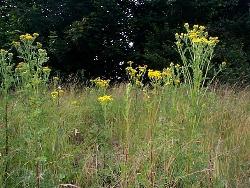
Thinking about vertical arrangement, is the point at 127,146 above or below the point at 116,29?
below

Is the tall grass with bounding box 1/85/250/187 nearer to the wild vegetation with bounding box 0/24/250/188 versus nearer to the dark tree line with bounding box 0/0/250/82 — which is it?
the wild vegetation with bounding box 0/24/250/188

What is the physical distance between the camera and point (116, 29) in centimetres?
1125

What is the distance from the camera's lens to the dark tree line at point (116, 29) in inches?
405

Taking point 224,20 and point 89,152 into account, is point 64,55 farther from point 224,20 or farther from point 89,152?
point 89,152

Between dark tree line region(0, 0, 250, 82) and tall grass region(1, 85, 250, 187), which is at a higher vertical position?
dark tree line region(0, 0, 250, 82)

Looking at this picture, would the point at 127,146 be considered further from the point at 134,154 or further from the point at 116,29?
the point at 116,29

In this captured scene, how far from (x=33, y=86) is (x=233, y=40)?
8851 millimetres

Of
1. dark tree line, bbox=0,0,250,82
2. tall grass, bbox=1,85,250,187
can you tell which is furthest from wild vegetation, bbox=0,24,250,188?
dark tree line, bbox=0,0,250,82

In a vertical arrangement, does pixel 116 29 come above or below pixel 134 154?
above

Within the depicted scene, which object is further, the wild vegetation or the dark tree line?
the dark tree line

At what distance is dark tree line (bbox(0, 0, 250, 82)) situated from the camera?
33.8ft

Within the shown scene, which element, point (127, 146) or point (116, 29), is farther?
point (116, 29)

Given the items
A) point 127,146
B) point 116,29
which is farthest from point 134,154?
point 116,29

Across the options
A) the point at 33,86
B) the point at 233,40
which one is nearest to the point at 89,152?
the point at 33,86
